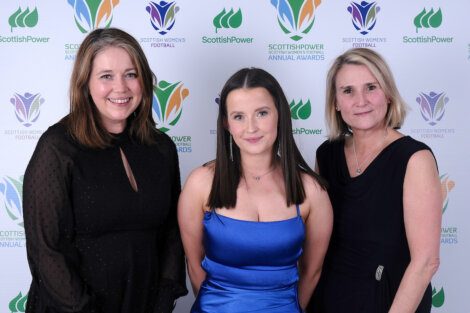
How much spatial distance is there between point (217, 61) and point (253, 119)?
42.4 inches

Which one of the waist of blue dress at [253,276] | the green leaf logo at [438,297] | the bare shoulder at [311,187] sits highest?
the bare shoulder at [311,187]

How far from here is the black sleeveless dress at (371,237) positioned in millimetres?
1763

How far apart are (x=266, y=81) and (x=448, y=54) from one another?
1.51m

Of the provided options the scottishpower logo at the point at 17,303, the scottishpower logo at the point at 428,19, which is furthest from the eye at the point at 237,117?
the scottishpower logo at the point at 17,303

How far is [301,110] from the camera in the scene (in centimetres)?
281

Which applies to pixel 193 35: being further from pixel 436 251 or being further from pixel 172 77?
pixel 436 251

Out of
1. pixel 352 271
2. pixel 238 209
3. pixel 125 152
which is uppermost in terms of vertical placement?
pixel 125 152

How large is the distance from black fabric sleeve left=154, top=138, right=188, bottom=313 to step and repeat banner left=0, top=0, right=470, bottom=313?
34.0 inches

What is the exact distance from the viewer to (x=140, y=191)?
1.73 meters

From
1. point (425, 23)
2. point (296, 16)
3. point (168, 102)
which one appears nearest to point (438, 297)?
point (425, 23)

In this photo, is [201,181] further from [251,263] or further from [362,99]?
[362,99]

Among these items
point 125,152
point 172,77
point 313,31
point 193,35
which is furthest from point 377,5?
point 125,152

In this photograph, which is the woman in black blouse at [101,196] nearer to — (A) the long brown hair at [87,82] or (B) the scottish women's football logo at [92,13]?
(A) the long brown hair at [87,82]

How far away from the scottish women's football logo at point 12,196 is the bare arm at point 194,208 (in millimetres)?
1316
